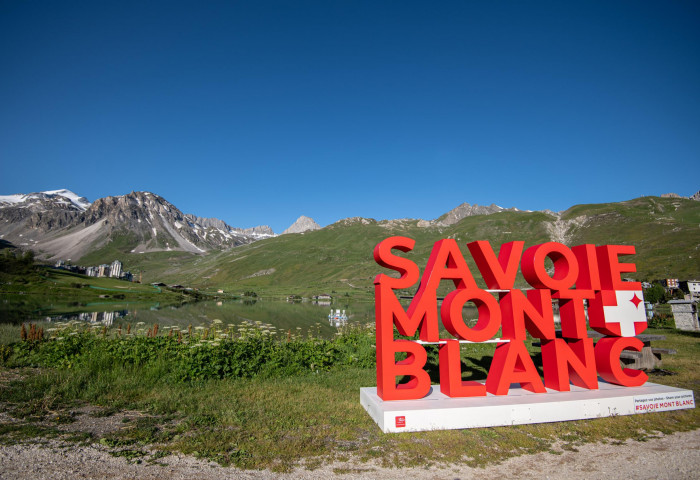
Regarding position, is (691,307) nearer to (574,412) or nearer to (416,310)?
(574,412)

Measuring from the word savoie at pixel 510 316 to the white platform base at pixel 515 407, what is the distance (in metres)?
0.39

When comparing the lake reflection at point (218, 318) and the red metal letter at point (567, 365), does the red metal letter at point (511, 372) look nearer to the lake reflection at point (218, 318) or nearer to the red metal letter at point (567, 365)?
the red metal letter at point (567, 365)

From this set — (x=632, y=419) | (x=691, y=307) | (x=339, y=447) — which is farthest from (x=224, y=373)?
(x=691, y=307)

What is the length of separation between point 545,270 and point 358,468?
809 centimetres

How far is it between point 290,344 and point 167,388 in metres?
5.52

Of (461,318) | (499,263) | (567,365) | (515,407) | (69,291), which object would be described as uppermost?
(69,291)

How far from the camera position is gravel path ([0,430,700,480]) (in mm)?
6141

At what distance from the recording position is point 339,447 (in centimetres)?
763

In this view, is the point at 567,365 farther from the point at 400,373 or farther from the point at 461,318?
the point at 400,373

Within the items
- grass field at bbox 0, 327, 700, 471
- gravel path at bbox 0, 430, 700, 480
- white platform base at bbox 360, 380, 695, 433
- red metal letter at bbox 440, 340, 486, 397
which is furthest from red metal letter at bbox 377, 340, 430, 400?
gravel path at bbox 0, 430, 700, 480

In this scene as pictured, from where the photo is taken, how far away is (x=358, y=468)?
22.0 feet

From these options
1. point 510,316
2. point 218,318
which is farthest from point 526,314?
point 218,318

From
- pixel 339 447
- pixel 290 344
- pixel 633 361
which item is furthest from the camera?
pixel 290 344

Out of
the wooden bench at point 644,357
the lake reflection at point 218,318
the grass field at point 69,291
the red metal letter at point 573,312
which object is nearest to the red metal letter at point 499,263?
the red metal letter at point 573,312
